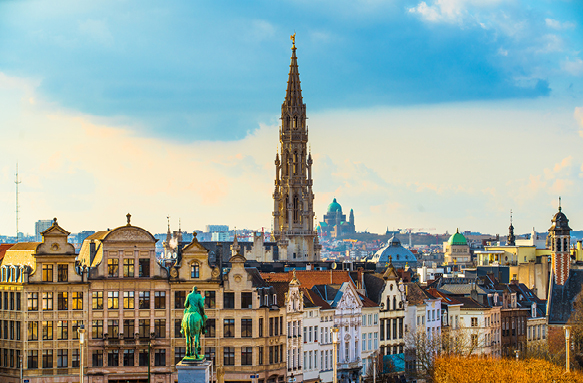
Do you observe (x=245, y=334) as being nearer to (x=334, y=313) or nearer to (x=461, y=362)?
(x=334, y=313)

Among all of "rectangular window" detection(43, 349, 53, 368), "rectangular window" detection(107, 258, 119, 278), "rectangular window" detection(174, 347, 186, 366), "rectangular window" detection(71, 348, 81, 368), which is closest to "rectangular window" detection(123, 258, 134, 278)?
"rectangular window" detection(107, 258, 119, 278)

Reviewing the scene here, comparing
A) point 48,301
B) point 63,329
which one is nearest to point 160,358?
point 63,329

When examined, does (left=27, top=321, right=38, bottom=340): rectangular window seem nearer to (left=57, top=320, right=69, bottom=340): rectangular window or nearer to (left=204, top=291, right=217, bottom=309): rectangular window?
(left=57, top=320, right=69, bottom=340): rectangular window

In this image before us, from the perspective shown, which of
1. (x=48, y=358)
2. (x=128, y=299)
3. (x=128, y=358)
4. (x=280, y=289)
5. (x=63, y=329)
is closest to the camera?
(x=48, y=358)

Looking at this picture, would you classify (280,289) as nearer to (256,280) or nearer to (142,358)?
(256,280)

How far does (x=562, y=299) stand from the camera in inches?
6565

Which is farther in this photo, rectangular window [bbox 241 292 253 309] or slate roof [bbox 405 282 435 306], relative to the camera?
slate roof [bbox 405 282 435 306]

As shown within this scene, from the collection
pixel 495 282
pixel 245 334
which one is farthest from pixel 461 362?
pixel 495 282

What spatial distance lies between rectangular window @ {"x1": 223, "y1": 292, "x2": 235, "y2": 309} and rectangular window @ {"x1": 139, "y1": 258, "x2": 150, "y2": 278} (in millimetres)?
7651

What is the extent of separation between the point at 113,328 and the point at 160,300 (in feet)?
16.9

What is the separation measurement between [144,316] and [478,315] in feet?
166

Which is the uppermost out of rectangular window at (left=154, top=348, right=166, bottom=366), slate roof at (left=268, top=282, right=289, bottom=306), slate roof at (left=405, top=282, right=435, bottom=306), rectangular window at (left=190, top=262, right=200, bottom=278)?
rectangular window at (left=190, top=262, right=200, bottom=278)

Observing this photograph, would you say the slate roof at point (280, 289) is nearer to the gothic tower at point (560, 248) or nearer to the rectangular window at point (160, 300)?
the rectangular window at point (160, 300)

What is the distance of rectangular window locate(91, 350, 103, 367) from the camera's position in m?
118
